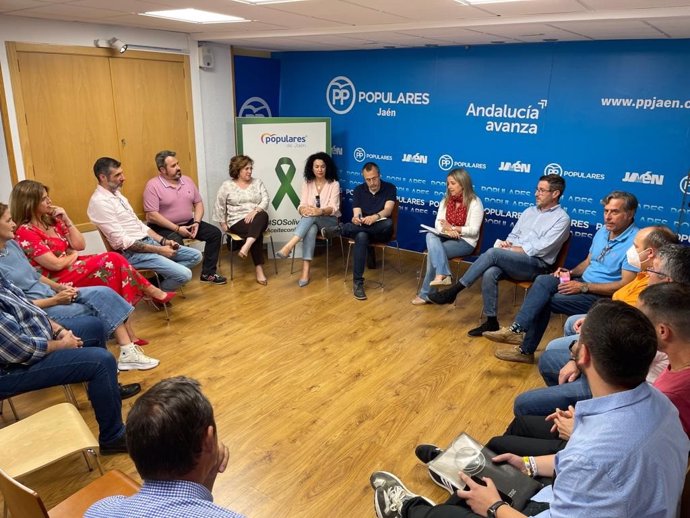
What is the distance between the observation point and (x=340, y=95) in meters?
6.73

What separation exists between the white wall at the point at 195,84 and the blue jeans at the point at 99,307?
67.5 inches

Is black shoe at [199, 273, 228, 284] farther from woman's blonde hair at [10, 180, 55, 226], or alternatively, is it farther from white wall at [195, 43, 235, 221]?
woman's blonde hair at [10, 180, 55, 226]

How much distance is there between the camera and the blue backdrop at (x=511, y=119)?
4883 millimetres

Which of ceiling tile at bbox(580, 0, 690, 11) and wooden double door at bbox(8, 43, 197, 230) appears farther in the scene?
wooden double door at bbox(8, 43, 197, 230)

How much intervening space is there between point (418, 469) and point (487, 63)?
441 cm

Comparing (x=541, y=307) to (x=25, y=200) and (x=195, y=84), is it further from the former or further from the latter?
(x=195, y=84)

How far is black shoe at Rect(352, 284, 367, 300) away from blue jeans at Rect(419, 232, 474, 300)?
578mm

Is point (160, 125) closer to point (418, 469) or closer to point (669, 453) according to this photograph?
point (418, 469)

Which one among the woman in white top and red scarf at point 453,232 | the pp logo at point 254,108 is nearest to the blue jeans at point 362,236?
the woman in white top and red scarf at point 453,232

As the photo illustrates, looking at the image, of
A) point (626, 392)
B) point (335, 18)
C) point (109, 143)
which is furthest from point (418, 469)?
point (109, 143)

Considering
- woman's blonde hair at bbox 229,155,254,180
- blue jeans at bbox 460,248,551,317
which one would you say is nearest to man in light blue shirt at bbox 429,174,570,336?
blue jeans at bbox 460,248,551,317

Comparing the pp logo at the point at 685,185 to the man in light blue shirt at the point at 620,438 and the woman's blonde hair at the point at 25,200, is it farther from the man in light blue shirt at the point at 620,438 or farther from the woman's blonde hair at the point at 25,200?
the woman's blonde hair at the point at 25,200

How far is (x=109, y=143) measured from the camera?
5324 millimetres

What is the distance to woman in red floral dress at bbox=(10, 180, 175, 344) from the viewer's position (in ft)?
12.2
